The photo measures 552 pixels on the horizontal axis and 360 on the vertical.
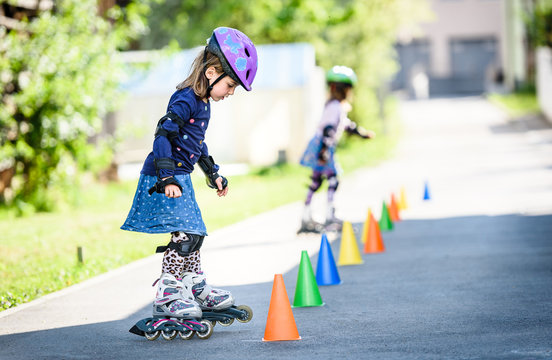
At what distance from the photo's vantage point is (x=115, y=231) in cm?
1418

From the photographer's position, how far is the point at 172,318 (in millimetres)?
6676

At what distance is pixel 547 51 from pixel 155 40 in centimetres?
1540

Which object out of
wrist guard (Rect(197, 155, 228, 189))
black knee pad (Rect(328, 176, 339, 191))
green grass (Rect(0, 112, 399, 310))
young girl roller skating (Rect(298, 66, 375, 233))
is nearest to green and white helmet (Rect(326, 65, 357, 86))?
young girl roller skating (Rect(298, 66, 375, 233))

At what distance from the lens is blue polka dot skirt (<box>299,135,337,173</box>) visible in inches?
470

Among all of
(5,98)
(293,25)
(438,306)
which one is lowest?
(438,306)

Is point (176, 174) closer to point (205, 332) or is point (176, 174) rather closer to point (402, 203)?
point (205, 332)

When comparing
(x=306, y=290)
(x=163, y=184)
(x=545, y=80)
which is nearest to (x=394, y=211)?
(x=306, y=290)

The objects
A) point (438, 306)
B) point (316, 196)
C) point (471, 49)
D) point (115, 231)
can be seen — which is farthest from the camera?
point (471, 49)

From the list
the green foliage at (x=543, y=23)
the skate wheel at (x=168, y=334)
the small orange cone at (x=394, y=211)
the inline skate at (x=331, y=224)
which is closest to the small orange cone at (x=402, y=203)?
the small orange cone at (x=394, y=211)

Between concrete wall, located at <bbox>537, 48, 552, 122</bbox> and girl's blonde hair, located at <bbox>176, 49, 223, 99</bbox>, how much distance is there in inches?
1083

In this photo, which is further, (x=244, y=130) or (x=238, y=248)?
(x=244, y=130)

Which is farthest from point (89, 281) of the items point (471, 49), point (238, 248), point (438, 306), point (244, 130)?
point (471, 49)

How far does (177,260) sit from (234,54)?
1450mm

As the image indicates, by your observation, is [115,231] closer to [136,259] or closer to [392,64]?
[136,259]
